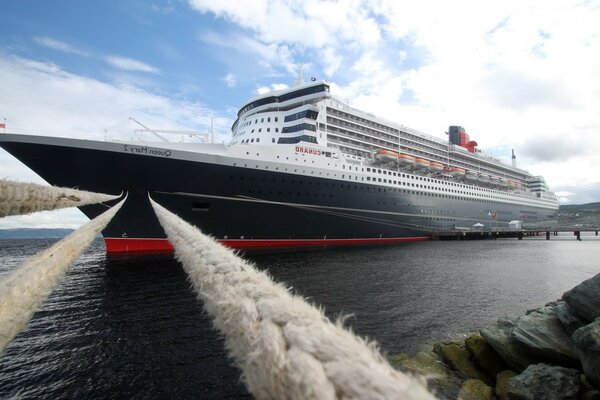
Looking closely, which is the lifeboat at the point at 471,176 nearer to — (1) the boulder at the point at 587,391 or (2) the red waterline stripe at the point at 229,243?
(2) the red waterline stripe at the point at 229,243

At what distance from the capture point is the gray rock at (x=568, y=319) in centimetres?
596

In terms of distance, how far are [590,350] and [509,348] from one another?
1.76 metres

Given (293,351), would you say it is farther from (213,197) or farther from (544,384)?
(213,197)

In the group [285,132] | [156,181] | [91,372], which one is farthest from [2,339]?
[285,132]

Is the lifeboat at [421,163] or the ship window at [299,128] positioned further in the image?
the lifeboat at [421,163]

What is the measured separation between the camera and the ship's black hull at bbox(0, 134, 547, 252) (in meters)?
18.8

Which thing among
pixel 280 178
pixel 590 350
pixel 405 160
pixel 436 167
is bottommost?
pixel 590 350

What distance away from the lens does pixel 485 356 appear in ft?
22.6

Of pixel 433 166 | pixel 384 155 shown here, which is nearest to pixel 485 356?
pixel 384 155

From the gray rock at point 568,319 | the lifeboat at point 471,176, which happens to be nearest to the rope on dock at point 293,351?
the gray rock at point 568,319

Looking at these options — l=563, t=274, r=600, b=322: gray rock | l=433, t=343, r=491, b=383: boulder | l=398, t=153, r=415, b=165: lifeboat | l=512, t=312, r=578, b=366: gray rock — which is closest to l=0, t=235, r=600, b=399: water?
l=433, t=343, r=491, b=383: boulder

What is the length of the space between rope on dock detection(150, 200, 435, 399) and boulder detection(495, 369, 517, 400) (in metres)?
6.22

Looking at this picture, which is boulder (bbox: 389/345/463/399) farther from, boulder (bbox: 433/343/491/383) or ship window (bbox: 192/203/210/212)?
ship window (bbox: 192/203/210/212)

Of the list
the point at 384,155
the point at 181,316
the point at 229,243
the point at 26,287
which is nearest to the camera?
the point at 26,287
